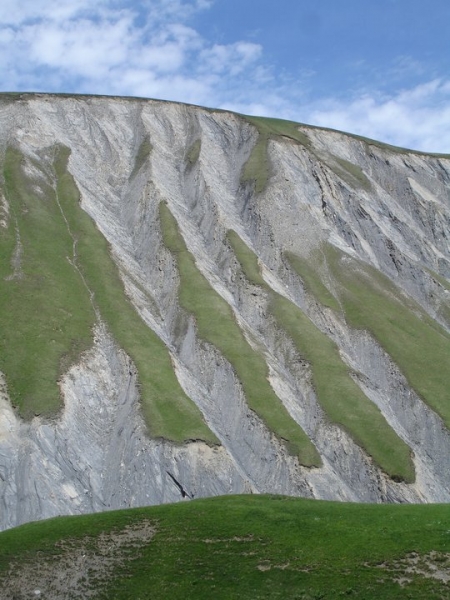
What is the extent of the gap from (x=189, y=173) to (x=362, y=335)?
43.2m

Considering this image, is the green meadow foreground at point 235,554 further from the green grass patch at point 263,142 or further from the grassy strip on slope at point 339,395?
the green grass patch at point 263,142

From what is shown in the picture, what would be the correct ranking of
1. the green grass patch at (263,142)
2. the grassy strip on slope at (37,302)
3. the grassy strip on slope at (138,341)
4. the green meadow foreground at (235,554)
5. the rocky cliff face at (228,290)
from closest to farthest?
the green meadow foreground at (235,554)
the rocky cliff face at (228,290)
the grassy strip on slope at (37,302)
the grassy strip on slope at (138,341)
the green grass patch at (263,142)

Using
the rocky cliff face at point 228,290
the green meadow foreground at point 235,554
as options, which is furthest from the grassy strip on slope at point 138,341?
the green meadow foreground at point 235,554

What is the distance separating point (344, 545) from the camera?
2711cm

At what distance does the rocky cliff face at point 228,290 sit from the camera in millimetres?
47500

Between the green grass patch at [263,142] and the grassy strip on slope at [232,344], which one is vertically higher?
the green grass patch at [263,142]

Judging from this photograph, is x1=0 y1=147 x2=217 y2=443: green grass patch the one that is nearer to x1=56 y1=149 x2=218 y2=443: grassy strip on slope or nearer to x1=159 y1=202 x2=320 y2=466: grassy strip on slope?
x1=56 y1=149 x2=218 y2=443: grassy strip on slope

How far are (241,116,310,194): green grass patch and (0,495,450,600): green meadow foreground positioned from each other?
69.2m

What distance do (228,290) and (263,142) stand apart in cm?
4072

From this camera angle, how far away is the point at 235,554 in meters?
27.3

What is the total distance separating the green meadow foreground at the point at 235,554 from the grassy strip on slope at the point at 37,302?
62.9 ft

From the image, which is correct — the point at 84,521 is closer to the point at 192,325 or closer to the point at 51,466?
the point at 51,466

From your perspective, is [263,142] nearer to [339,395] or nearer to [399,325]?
[399,325]

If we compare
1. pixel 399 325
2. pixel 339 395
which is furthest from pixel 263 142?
pixel 339 395
